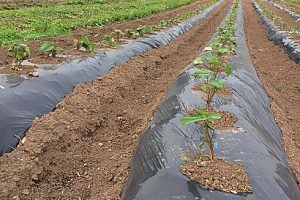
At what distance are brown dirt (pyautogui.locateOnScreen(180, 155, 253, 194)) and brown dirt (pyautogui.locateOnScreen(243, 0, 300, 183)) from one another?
133 cm

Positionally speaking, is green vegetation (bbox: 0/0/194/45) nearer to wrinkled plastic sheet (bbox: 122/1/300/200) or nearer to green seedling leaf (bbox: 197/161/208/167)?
wrinkled plastic sheet (bbox: 122/1/300/200)

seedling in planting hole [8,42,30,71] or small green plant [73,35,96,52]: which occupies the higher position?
seedling in planting hole [8,42,30,71]

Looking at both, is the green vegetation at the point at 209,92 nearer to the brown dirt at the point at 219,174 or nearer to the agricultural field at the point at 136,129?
the agricultural field at the point at 136,129

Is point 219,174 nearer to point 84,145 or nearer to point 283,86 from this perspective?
point 84,145

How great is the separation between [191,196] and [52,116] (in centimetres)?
278

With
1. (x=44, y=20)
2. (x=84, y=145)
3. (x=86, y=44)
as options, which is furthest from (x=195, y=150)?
(x=44, y=20)

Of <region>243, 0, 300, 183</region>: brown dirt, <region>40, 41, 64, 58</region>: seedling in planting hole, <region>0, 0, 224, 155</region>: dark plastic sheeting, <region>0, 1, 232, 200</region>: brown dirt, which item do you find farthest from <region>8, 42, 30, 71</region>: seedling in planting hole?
<region>243, 0, 300, 183</region>: brown dirt

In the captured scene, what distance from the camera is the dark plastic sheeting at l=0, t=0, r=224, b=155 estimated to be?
4.46m

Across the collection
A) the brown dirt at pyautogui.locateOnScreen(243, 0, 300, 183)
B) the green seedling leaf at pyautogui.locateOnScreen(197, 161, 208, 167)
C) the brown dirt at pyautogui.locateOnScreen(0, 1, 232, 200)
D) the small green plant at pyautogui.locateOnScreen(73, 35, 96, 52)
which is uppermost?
the small green plant at pyautogui.locateOnScreen(73, 35, 96, 52)

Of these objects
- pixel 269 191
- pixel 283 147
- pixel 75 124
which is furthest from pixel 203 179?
pixel 75 124

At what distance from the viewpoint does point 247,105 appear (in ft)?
17.9

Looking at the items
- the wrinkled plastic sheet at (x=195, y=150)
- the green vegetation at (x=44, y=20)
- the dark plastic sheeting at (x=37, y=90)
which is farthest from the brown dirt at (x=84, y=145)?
the green vegetation at (x=44, y=20)

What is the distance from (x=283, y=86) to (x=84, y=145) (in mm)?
5733

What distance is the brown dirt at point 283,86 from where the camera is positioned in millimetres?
5375
